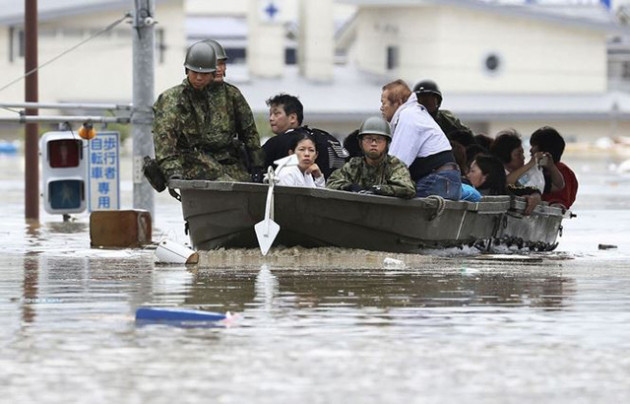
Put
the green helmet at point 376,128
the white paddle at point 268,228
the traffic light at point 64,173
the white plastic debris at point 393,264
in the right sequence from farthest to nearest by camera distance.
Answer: the traffic light at point 64,173 → the green helmet at point 376,128 → the white paddle at point 268,228 → the white plastic debris at point 393,264

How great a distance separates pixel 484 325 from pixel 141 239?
8.77 metres

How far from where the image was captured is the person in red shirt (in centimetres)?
2053

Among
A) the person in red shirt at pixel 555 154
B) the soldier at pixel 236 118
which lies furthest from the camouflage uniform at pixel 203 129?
the person in red shirt at pixel 555 154

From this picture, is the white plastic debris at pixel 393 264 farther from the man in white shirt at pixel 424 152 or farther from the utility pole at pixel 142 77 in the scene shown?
the utility pole at pixel 142 77

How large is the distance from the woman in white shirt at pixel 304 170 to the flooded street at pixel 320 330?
2.31 feet

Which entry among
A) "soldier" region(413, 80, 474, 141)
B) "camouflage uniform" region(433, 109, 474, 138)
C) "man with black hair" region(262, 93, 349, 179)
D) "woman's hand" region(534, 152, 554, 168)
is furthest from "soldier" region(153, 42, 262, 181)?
"woman's hand" region(534, 152, 554, 168)

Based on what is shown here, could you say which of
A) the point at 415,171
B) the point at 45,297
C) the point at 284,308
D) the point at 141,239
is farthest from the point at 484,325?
the point at 141,239

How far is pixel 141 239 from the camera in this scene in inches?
776

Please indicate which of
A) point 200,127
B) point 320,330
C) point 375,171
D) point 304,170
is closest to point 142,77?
point 200,127

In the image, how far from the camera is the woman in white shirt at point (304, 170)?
17094 mm

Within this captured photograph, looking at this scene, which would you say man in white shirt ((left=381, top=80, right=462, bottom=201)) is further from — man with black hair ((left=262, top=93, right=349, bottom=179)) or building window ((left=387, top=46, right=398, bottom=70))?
building window ((left=387, top=46, right=398, bottom=70))

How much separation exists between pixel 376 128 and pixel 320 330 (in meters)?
5.74

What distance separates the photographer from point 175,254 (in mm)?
16391

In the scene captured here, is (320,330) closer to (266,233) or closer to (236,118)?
(266,233)
